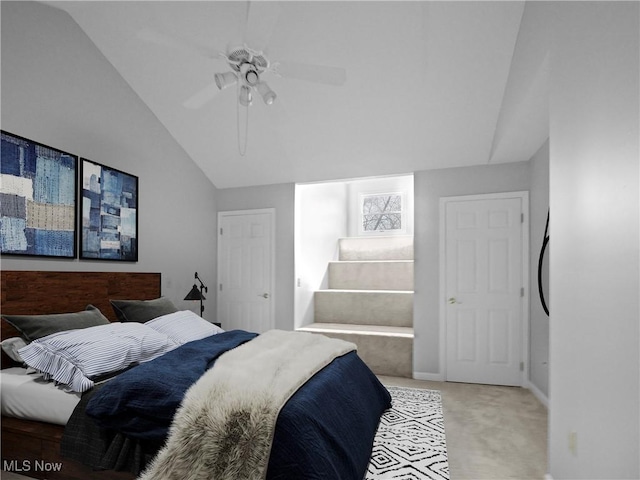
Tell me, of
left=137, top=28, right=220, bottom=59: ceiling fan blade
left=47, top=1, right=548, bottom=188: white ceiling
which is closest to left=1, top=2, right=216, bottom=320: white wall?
left=47, top=1, right=548, bottom=188: white ceiling

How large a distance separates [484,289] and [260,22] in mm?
3402

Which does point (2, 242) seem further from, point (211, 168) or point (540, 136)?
point (540, 136)

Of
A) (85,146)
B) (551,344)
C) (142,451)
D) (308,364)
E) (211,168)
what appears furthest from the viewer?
(211,168)

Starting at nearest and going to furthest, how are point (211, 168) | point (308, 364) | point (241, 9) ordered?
point (308, 364), point (241, 9), point (211, 168)

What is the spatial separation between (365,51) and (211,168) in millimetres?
2557

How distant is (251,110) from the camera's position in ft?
13.1

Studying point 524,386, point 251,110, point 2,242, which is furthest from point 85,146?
point 524,386

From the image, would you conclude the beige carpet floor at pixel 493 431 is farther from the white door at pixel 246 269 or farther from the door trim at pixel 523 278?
the white door at pixel 246 269

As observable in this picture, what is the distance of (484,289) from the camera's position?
161 inches

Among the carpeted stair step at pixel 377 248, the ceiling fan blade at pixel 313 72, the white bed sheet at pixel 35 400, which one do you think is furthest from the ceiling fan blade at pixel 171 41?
the carpeted stair step at pixel 377 248

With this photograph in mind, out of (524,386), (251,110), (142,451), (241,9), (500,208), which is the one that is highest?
(241,9)

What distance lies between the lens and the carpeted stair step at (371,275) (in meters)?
5.29

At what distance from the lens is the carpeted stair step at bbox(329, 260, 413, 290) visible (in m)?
5.29

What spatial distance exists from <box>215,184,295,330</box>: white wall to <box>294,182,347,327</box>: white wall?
8 cm
